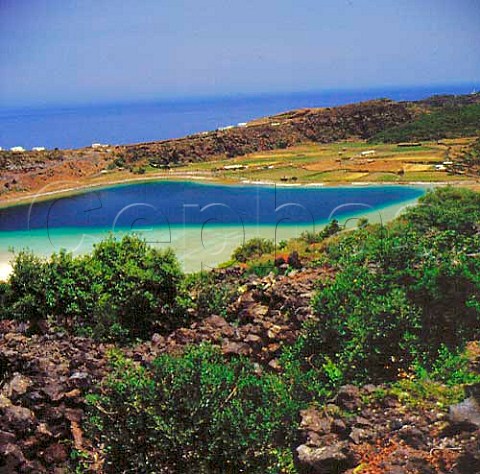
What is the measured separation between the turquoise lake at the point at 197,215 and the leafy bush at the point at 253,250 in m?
0.75

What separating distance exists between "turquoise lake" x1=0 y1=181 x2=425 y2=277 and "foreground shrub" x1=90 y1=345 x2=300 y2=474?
10527 millimetres

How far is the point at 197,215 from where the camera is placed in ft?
78.5

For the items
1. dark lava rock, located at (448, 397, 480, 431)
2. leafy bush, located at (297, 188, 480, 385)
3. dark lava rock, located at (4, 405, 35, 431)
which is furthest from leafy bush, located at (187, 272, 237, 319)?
dark lava rock, located at (448, 397, 480, 431)

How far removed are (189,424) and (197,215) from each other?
1896 cm

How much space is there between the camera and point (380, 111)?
161ft

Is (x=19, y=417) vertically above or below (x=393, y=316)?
below

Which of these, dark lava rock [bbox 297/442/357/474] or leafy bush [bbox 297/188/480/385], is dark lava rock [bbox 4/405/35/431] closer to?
dark lava rock [bbox 297/442/357/474]

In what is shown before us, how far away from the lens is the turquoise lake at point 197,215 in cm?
1989

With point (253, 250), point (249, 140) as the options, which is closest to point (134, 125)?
point (249, 140)

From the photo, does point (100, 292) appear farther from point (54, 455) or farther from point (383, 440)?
point (383, 440)

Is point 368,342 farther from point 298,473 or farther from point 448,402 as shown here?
point 298,473

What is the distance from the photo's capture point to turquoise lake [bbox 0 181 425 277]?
783 inches

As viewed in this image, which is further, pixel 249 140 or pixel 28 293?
pixel 249 140

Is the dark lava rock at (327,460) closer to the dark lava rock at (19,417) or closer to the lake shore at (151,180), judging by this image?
the dark lava rock at (19,417)
